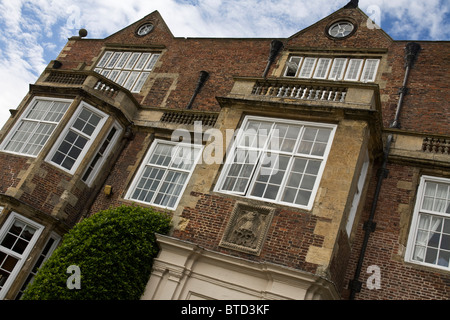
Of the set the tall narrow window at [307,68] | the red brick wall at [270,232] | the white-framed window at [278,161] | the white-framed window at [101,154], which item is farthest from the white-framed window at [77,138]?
the tall narrow window at [307,68]

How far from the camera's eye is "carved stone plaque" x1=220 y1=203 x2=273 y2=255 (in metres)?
9.26

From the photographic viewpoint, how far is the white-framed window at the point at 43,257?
439 inches

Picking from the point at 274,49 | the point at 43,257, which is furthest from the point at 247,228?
the point at 274,49

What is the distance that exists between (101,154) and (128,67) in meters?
5.31

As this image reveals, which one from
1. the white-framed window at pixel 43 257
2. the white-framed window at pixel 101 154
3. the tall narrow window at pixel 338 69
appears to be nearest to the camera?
the white-framed window at pixel 43 257

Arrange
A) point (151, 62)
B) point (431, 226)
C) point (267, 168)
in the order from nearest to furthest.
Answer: point (431, 226), point (267, 168), point (151, 62)

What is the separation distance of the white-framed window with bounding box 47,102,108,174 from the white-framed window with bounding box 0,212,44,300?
73.7 inches

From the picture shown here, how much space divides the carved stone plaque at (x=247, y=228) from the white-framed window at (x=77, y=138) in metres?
5.61

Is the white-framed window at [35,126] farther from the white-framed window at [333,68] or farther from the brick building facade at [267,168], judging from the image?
the white-framed window at [333,68]

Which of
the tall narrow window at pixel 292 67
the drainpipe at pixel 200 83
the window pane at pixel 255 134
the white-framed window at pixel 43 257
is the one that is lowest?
the white-framed window at pixel 43 257

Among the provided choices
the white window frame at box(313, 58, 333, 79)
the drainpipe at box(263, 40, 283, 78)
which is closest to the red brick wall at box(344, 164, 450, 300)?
the white window frame at box(313, 58, 333, 79)

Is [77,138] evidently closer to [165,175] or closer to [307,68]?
[165,175]

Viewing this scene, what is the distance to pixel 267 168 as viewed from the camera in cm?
1020

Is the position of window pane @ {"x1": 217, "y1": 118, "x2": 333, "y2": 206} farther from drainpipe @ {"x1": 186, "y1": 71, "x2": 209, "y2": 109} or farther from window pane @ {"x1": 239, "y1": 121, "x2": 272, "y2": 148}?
drainpipe @ {"x1": 186, "y1": 71, "x2": 209, "y2": 109}
